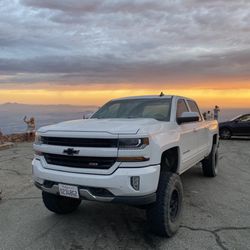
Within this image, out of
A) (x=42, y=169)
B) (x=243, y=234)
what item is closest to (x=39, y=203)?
(x=42, y=169)

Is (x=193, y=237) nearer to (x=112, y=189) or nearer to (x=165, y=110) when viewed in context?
(x=112, y=189)

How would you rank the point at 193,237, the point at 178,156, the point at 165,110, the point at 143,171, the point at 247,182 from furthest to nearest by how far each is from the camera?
1. the point at 247,182
2. the point at 165,110
3. the point at 178,156
4. the point at 193,237
5. the point at 143,171

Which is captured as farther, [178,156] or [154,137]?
[178,156]

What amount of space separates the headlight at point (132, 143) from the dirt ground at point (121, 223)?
1.26 metres

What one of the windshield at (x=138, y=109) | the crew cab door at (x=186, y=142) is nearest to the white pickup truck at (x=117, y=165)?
the crew cab door at (x=186, y=142)

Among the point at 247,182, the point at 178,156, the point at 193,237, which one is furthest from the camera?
the point at 247,182

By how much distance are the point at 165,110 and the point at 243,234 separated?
2260 millimetres

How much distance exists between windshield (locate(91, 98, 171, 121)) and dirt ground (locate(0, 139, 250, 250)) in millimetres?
1575

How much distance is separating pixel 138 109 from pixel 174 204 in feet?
6.24

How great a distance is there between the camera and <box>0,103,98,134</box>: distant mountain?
645 inches

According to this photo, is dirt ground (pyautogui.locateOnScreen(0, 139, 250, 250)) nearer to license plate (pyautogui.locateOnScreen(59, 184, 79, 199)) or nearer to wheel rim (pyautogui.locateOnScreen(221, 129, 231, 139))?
license plate (pyautogui.locateOnScreen(59, 184, 79, 199))

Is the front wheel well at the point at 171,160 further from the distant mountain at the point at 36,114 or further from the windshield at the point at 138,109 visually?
the distant mountain at the point at 36,114

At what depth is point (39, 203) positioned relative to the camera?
5996 mm

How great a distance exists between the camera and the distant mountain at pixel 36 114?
16.4 m
